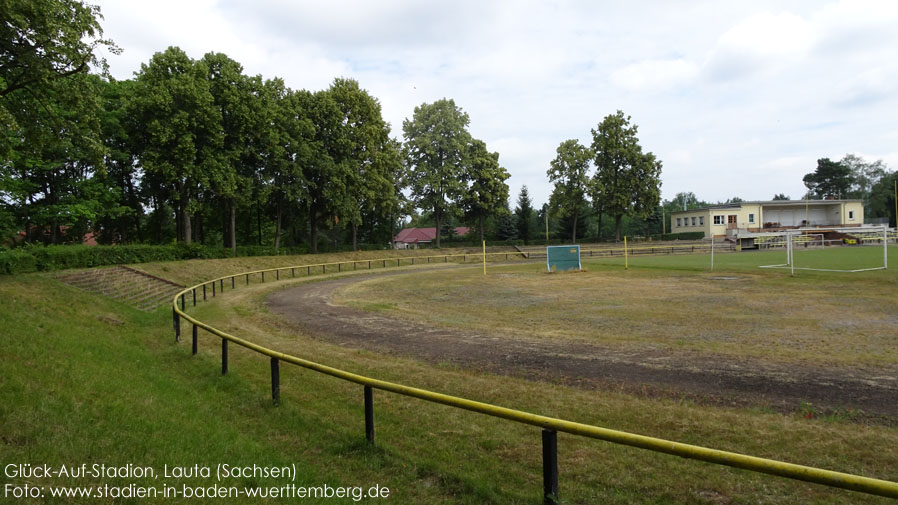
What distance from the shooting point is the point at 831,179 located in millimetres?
109438

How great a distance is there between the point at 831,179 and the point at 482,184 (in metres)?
92.4

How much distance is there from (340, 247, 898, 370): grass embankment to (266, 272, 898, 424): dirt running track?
2.73 ft

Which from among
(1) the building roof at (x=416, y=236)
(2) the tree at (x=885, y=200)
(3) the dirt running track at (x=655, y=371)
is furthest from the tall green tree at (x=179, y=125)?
(2) the tree at (x=885, y=200)

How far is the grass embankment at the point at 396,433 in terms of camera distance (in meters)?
4.51

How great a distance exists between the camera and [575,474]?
485cm

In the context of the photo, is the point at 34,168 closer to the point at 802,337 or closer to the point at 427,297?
the point at 427,297

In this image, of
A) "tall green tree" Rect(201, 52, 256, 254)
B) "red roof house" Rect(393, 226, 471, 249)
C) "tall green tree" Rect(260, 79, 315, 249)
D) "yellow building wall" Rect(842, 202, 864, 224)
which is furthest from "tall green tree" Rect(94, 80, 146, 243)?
"yellow building wall" Rect(842, 202, 864, 224)

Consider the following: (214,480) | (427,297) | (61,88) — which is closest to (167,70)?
(61,88)

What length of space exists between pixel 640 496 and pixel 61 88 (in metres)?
20.1

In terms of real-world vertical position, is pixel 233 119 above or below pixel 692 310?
above

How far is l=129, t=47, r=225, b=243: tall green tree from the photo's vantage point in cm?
3444

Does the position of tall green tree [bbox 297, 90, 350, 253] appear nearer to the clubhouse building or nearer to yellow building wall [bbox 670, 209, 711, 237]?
yellow building wall [bbox 670, 209, 711, 237]

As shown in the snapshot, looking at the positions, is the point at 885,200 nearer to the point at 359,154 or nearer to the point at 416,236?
the point at 416,236

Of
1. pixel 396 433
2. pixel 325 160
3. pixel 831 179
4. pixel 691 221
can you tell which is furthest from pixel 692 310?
pixel 831 179
